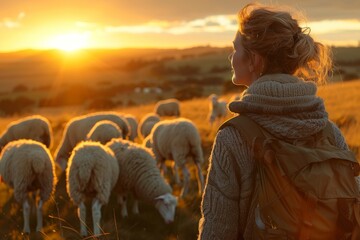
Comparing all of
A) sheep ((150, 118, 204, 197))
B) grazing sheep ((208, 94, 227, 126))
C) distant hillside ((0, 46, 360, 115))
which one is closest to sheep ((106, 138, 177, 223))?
sheep ((150, 118, 204, 197))

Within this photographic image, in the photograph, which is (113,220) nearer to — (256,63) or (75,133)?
(75,133)

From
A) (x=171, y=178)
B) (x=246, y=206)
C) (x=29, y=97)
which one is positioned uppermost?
(x=246, y=206)

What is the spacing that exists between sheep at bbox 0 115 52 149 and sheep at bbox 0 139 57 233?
4592mm

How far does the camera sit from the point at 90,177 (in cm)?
799

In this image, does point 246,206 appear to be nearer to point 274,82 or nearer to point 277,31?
point 274,82

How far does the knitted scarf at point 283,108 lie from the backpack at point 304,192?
0.07 meters

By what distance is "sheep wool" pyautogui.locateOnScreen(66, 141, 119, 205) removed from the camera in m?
7.92

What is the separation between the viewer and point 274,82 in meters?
2.46

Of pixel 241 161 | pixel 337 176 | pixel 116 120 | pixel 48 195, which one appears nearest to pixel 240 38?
pixel 241 161

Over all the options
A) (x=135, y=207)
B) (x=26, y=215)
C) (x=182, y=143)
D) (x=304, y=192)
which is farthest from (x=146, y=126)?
(x=304, y=192)

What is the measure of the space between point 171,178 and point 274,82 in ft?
31.0

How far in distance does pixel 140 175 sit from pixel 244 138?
642 cm

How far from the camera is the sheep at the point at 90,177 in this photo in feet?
25.9

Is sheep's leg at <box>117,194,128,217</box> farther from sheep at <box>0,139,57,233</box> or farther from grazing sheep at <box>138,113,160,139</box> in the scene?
grazing sheep at <box>138,113,160,139</box>
